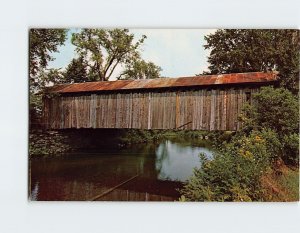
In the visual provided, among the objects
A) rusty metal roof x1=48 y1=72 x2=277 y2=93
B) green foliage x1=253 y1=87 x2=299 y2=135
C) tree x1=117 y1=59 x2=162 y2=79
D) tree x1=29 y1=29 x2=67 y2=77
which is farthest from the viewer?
rusty metal roof x1=48 y1=72 x2=277 y2=93

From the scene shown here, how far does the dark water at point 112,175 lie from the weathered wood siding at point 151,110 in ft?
4.30

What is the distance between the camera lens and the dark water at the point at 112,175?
6697 mm

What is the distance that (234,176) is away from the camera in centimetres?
590

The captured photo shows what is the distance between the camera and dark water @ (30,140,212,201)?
22.0 ft

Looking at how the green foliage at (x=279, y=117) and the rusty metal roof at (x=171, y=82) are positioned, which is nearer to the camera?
the green foliage at (x=279, y=117)

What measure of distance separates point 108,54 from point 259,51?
425 centimetres

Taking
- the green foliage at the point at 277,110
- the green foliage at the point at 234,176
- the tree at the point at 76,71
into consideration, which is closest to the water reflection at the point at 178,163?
the green foliage at the point at 234,176

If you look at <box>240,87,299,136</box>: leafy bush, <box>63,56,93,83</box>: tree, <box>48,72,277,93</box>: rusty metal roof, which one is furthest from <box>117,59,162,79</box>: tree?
<box>240,87,299,136</box>: leafy bush

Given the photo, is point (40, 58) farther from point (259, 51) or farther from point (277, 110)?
point (259, 51)

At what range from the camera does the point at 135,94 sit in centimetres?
891

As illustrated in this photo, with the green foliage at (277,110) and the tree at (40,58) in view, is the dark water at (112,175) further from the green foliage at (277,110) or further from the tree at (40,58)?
the green foliage at (277,110)

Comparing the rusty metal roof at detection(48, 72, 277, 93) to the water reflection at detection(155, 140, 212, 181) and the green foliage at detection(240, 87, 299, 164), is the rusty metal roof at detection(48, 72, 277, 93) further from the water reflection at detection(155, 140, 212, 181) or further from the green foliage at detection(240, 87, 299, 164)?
the water reflection at detection(155, 140, 212, 181)

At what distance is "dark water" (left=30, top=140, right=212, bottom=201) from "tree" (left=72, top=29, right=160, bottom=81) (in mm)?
2762
